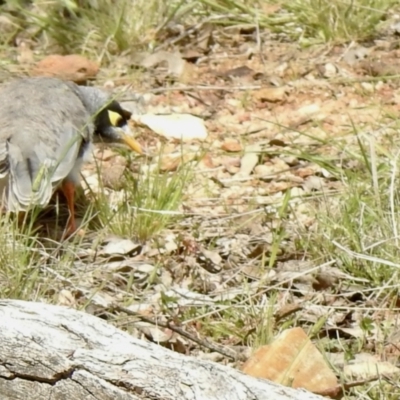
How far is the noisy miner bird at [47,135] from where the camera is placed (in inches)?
152

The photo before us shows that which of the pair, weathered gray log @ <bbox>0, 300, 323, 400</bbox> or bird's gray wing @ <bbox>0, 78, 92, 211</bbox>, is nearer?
weathered gray log @ <bbox>0, 300, 323, 400</bbox>

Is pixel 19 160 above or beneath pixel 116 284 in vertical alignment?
above

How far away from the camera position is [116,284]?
371cm

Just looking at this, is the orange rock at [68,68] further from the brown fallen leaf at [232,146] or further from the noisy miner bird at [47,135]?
the brown fallen leaf at [232,146]

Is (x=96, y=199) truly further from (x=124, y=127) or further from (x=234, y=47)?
(x=234, y=47)

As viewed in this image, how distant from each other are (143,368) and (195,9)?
4139 millimetres

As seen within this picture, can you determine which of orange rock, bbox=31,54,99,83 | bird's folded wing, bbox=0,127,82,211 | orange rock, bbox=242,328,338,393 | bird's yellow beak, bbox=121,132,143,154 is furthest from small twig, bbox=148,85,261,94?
orange rock, bbox=242,328,338,393

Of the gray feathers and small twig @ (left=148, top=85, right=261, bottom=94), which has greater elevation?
the gray feathers

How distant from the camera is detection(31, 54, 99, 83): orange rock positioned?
18.3 ft

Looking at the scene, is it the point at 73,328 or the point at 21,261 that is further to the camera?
the point at 21,261

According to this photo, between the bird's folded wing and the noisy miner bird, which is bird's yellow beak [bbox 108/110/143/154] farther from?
the bird's folded wing

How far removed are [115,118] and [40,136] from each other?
88cm

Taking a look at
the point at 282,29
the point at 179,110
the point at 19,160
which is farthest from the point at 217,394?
the point at 282,29

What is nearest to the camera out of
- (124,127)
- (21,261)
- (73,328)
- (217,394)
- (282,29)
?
(217,394)
